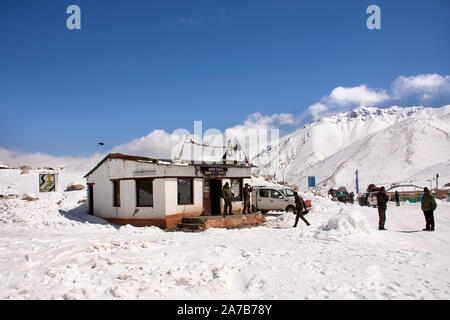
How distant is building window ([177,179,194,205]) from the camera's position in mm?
15375

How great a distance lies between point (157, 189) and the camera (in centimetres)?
1467

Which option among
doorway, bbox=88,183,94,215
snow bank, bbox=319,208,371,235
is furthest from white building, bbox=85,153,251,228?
snow bank, bbox=319,208,371,235

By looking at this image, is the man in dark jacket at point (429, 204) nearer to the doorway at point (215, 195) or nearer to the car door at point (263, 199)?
the doorway at point (215, 195)

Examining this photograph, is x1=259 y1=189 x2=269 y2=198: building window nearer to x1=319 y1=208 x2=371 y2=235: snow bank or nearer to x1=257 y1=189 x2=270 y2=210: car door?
x1=257 y1=189 x2=270 y2=210: car door

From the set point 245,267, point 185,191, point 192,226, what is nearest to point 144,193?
point 185,191

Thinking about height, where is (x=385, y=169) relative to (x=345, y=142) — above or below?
below

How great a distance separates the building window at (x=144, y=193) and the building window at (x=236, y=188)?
5.06 metres

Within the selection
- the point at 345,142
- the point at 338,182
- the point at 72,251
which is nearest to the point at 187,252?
the point at 72,251

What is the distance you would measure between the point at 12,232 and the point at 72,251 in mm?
7908

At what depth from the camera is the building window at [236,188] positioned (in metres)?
18.1

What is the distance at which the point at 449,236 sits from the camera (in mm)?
11172

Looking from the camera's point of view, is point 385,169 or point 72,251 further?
point 385,169
